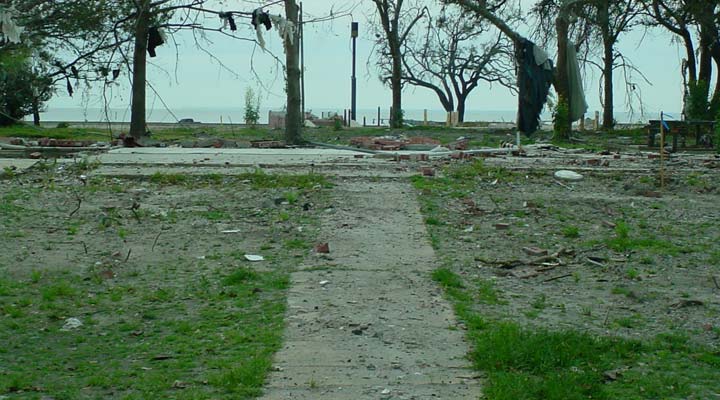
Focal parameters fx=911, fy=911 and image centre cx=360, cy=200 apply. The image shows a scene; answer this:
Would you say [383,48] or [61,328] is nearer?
[61,328]

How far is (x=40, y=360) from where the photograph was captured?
5.09m

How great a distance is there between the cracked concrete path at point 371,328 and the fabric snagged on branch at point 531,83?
11569 mm

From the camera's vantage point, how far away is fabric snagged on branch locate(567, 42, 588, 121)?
74.2ft

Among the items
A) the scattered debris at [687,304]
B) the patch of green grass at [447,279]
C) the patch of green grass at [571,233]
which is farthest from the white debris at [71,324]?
the patch of green grass at [571,233]

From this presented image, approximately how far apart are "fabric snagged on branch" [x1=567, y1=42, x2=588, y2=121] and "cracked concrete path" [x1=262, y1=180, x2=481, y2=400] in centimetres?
1501

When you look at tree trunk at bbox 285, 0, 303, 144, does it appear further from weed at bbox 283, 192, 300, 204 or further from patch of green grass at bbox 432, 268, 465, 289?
patch of green grass at bbox 432, 268, 465, 289

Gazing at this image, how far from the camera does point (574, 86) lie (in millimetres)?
22703

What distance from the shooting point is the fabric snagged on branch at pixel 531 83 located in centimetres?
1967

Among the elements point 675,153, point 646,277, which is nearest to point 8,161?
point 646,277

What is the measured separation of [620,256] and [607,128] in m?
26.3

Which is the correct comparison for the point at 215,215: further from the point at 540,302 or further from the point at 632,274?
the point at 632,274

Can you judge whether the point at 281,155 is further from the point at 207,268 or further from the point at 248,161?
the point at 207,268

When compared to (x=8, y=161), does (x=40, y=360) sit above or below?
below

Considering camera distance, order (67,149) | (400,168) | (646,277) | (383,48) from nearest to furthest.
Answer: (646,277) < (400,168) < (67,149) < (383,48)
